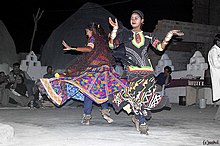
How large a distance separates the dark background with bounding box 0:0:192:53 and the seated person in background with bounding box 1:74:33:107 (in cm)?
1249

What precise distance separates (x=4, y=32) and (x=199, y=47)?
15110 mm

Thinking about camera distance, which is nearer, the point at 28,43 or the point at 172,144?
the point at 172,144

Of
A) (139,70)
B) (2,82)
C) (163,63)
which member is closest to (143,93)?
(139,70)

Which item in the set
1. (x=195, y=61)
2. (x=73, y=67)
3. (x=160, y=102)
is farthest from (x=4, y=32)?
(x=160, y=102)

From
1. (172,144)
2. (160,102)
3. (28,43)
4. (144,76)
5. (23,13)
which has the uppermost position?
(23,13)

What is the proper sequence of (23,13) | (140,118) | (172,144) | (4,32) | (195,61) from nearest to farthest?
(172,144), (140,118), (195,61), (4,32), (23,13)

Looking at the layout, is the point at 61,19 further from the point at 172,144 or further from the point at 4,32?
the point at 172,144

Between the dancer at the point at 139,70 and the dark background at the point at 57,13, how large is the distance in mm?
16685

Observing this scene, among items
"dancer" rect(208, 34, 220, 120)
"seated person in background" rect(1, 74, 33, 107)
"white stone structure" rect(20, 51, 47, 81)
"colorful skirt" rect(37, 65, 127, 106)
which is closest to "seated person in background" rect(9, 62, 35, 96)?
"seated person in background" rect(1, 74, 33, 107)

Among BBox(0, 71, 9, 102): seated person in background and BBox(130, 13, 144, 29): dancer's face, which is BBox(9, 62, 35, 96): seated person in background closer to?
BBox(0, 71, 9, 102): seated person in background

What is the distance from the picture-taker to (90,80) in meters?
6.51

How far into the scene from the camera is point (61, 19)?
2962 centimetres

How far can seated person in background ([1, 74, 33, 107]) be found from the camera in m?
10.7

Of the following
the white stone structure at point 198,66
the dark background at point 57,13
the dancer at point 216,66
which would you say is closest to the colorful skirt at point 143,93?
the dancer at point 216,66
